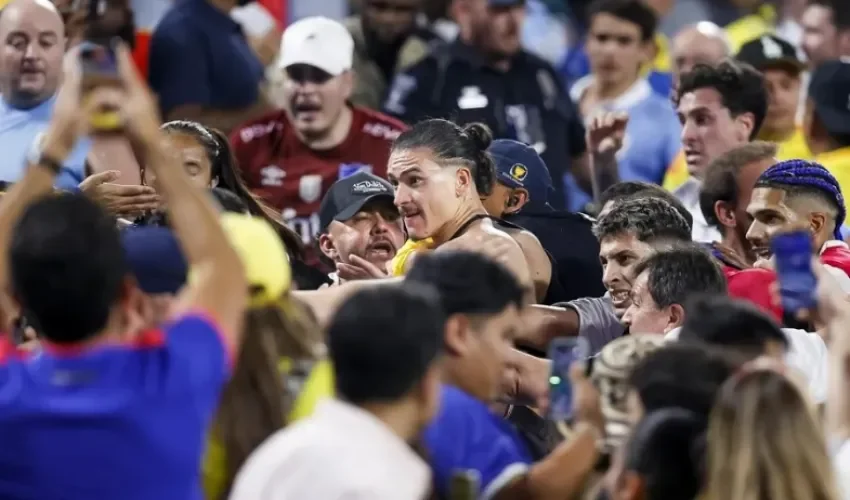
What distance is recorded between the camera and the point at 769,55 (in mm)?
9586

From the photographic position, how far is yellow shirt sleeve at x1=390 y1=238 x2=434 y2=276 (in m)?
6.36

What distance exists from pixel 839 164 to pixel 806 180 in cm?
168

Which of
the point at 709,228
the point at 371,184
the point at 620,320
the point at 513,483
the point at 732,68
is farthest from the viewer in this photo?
the point at 732,68

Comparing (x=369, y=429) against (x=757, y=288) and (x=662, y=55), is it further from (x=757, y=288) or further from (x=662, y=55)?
(x=662, y=55)

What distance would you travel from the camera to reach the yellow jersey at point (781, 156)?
28.6 feet

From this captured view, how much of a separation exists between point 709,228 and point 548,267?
139 cm

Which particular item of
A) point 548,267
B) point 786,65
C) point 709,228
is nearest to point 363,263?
point 548,267

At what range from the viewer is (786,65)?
31.3 feet

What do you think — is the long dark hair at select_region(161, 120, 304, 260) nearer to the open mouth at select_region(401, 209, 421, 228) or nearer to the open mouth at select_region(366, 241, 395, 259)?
the open mouth at select_region(366, 241, 395, 259)

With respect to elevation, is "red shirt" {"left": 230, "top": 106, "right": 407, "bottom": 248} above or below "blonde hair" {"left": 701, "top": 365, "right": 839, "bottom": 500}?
below

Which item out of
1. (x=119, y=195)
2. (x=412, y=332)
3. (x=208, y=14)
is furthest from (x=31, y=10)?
(x=412, y=332)

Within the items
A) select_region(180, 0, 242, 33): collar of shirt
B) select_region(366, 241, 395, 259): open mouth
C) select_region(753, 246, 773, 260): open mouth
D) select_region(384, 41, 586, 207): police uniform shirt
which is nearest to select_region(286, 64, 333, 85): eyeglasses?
select_region(180, 0, 242, 33): collar of shirt

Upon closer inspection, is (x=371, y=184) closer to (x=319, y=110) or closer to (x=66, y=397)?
(x=319, y=110)

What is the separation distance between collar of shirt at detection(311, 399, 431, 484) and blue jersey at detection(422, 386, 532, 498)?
34 cm
